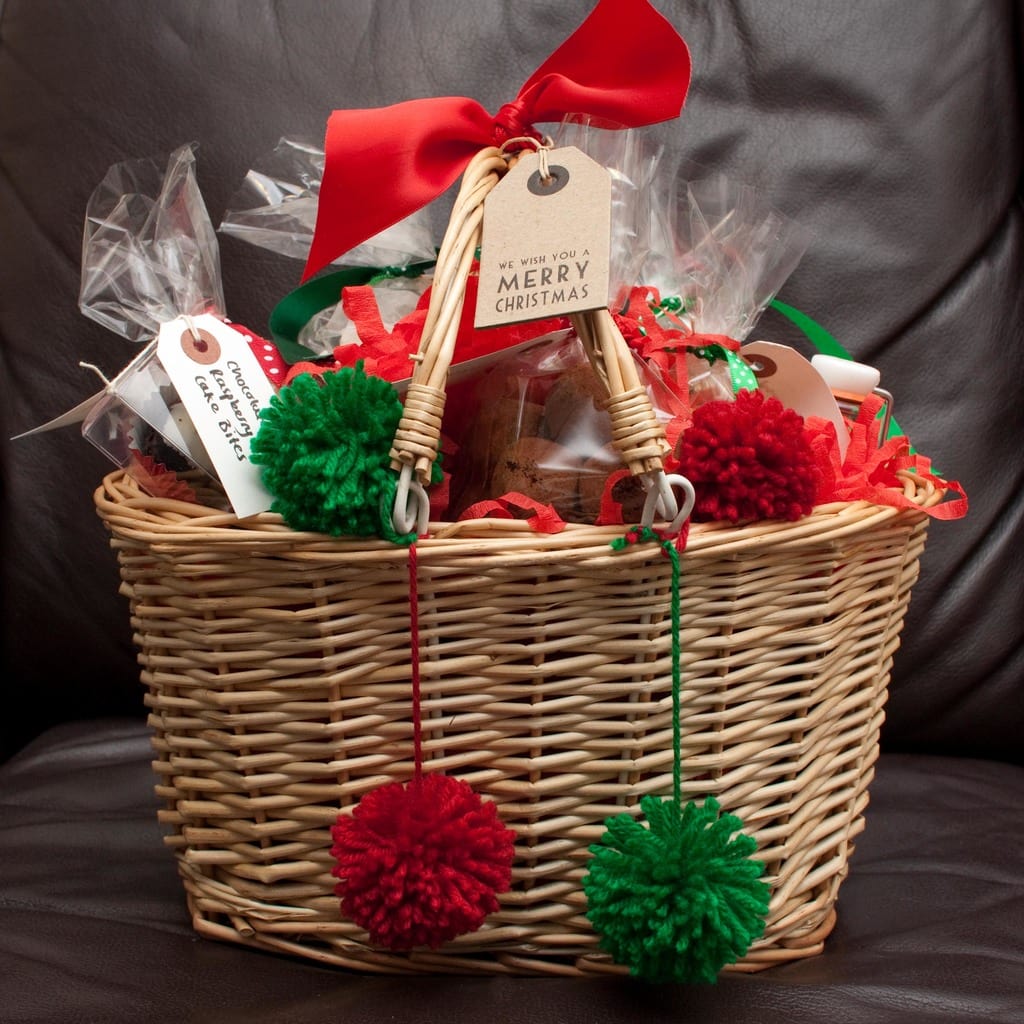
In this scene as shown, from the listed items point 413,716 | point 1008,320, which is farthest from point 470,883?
point 1008,320

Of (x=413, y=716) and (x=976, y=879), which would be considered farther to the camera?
(x=976, y=879)

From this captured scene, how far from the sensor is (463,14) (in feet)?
3.50

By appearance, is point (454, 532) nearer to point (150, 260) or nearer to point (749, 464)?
point (749, 464)

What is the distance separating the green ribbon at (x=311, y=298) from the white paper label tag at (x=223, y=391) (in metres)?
0.11

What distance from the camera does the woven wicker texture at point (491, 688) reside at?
1.96 feet

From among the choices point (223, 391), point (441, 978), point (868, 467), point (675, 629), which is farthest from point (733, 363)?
point (441, 978)

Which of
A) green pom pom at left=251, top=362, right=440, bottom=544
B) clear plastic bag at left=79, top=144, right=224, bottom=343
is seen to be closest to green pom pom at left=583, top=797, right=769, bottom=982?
green pom pom at left=251, top=362, right=440, bottom=544

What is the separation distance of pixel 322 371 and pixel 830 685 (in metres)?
0.38

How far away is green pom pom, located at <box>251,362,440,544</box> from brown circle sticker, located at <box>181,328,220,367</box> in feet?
0.28

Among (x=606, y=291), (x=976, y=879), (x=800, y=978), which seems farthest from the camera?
(x=976, y=879)

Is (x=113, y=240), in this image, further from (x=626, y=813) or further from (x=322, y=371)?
(x=626, y=813)

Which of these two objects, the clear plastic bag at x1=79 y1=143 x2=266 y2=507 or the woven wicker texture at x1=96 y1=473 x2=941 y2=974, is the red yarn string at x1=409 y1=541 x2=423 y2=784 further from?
the clear plastic bag at x1=79 y1=143 x2=266 y2=507

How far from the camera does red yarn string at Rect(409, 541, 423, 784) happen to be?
22.5 inches

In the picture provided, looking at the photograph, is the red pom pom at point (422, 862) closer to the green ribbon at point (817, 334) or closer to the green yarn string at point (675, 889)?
the green yarn string at point (675, 889)
